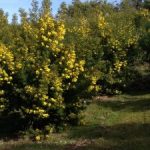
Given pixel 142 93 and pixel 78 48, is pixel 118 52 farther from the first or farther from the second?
pixel 78 48

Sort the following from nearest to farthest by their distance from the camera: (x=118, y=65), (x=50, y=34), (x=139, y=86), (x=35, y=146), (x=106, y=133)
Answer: (x=35, y=146), (x=106, y=133), (x=50, y=34), (x=118, y=65), (x=139, y=86)

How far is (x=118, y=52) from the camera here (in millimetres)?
16562

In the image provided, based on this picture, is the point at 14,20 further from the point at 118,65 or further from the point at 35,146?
the point at 35,146

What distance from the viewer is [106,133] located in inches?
419

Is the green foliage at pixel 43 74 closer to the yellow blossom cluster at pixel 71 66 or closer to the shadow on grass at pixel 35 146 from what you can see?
the yellow blossom cluster at pixel 71 66

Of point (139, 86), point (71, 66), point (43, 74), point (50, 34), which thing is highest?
point (50, 34)

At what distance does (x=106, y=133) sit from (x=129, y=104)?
12.6ft

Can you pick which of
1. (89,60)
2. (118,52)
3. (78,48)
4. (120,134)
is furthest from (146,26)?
(120,134)

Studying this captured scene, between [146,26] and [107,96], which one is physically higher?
[146,26]

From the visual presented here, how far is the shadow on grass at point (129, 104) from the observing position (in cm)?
1352

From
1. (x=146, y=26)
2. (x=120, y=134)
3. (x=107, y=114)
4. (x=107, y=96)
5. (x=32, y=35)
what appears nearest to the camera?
(x=120, y=134)

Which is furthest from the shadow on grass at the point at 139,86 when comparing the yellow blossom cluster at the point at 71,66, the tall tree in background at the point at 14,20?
the yellow blossom cluster at the point at 71,66

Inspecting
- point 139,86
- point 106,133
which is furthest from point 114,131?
point 139,86

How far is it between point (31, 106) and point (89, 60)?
3.30 metres
